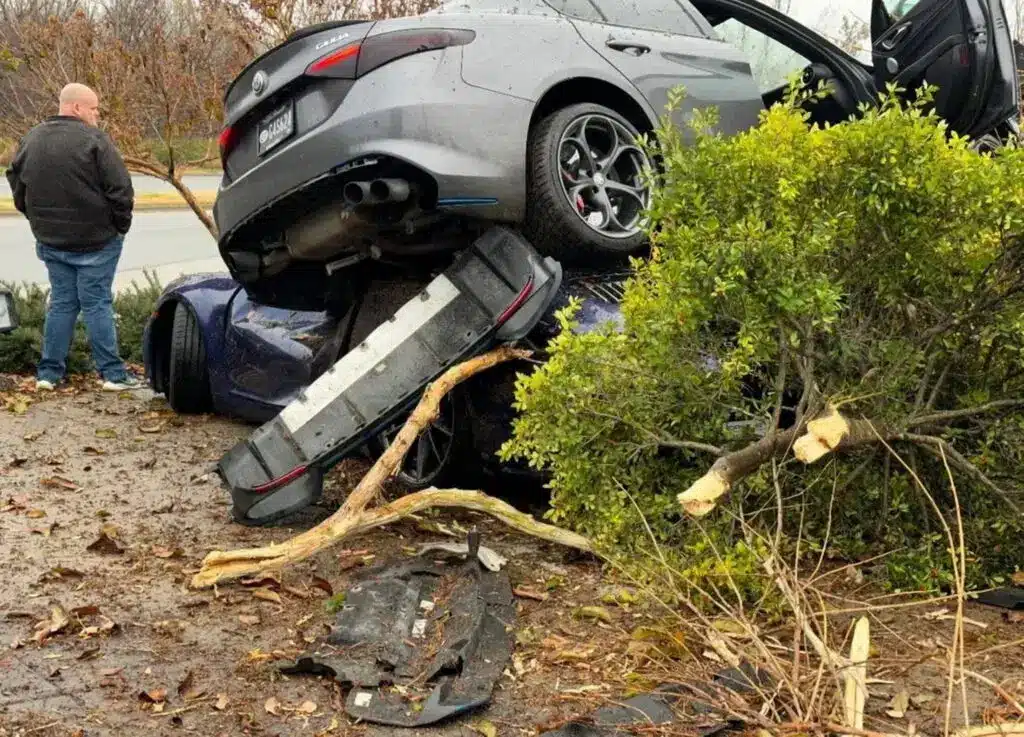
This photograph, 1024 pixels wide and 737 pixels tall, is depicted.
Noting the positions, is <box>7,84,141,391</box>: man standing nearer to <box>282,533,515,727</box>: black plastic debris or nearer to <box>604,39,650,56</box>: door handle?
<box>604,39,650,56</box>: door handle

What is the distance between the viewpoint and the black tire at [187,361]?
6938 mm

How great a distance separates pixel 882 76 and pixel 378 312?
3.19 m

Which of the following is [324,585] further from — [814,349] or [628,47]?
[628,47]

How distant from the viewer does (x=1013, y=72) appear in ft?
21.2

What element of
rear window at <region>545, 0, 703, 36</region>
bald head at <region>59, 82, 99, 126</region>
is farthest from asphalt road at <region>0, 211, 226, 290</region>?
rear window at <region>545, 0, 703, 36</region>

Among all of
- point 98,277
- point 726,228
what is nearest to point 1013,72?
point 726,228

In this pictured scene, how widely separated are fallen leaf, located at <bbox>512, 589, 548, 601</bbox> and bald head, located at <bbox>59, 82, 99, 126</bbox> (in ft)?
17.4

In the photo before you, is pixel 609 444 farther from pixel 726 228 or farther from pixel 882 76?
pixel 882 76

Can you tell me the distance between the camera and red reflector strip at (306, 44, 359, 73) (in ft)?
16.1

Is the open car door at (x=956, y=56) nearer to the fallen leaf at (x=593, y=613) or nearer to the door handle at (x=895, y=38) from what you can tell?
the door handle at (x=895, y=38)

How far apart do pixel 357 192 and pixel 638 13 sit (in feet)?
6.55

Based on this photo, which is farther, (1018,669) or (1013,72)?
(1013,72)

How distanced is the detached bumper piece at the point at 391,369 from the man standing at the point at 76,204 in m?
3.58

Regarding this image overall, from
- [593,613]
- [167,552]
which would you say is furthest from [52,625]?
[593,613]
